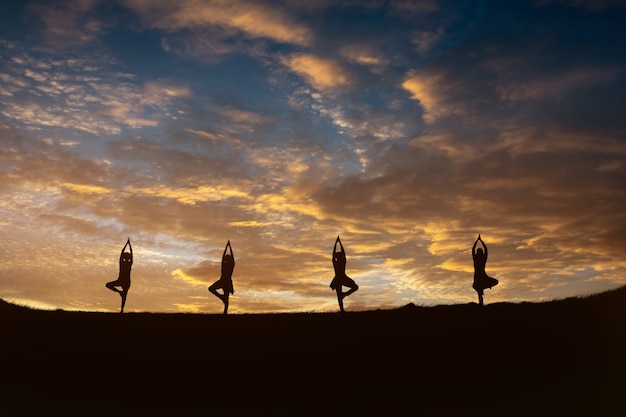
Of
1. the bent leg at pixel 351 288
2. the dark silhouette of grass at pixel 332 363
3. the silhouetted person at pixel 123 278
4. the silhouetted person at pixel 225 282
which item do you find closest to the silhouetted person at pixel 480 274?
the dark silhouette of grass at pixel 332 363

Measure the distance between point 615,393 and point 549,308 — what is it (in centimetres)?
604

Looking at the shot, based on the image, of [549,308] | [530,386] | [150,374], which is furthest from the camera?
[549,308]

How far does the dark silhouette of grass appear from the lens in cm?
1941

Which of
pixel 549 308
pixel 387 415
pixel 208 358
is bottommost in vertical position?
pixel 387 415

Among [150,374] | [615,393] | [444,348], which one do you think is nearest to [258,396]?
[150,374]

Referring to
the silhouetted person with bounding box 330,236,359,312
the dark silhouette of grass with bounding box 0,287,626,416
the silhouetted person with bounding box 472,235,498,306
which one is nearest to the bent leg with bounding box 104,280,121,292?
the dark silhouette of grass with bounding box 0,287,626,416

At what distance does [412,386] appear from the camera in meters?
20.4

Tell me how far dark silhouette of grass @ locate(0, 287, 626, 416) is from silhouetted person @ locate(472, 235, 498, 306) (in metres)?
2.56

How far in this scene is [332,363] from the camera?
2200 centimetres

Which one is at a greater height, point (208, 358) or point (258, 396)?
point (208, 358)

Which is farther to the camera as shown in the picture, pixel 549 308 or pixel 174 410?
pixel 549 308

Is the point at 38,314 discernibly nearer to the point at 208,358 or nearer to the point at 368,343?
the point at 208,358

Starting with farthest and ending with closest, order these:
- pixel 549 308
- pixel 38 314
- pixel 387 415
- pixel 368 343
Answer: pixel 38 314 → pixel 549 308 → pixel 368 343 → pixel 387 415

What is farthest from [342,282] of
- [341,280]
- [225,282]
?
[225,282]
